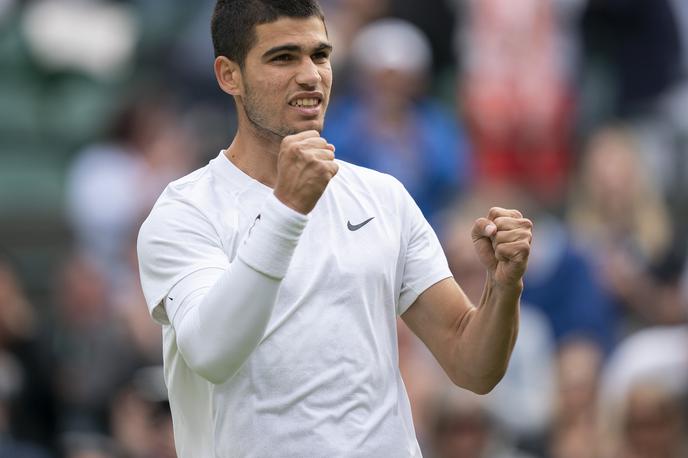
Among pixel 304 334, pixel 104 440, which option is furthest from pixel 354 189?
pixel 104 440

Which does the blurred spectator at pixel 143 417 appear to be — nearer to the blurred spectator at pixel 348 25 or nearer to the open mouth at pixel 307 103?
the blurred spectator at pixel 348 25

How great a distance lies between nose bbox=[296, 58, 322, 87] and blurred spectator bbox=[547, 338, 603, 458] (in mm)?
3994

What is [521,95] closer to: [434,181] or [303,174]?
[434,181]

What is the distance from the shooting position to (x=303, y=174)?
360 centimetres

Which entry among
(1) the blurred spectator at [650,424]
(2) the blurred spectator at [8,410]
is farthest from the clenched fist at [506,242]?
(2) the blurred spectator at [8,410]

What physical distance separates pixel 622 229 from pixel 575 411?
5.24 ft

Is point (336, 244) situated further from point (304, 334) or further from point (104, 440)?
point (104, 440)

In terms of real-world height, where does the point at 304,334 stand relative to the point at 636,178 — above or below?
below

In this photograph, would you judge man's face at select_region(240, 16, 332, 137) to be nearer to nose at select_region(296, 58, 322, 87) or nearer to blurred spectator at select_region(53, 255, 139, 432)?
nose at select_region(296, 58, 322, 87)

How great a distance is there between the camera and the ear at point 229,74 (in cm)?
403

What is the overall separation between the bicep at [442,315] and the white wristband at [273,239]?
0.60m

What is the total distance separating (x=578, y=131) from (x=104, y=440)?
12.9ft

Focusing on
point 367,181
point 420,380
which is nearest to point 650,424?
point 420,380

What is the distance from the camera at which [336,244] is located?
153 inches
